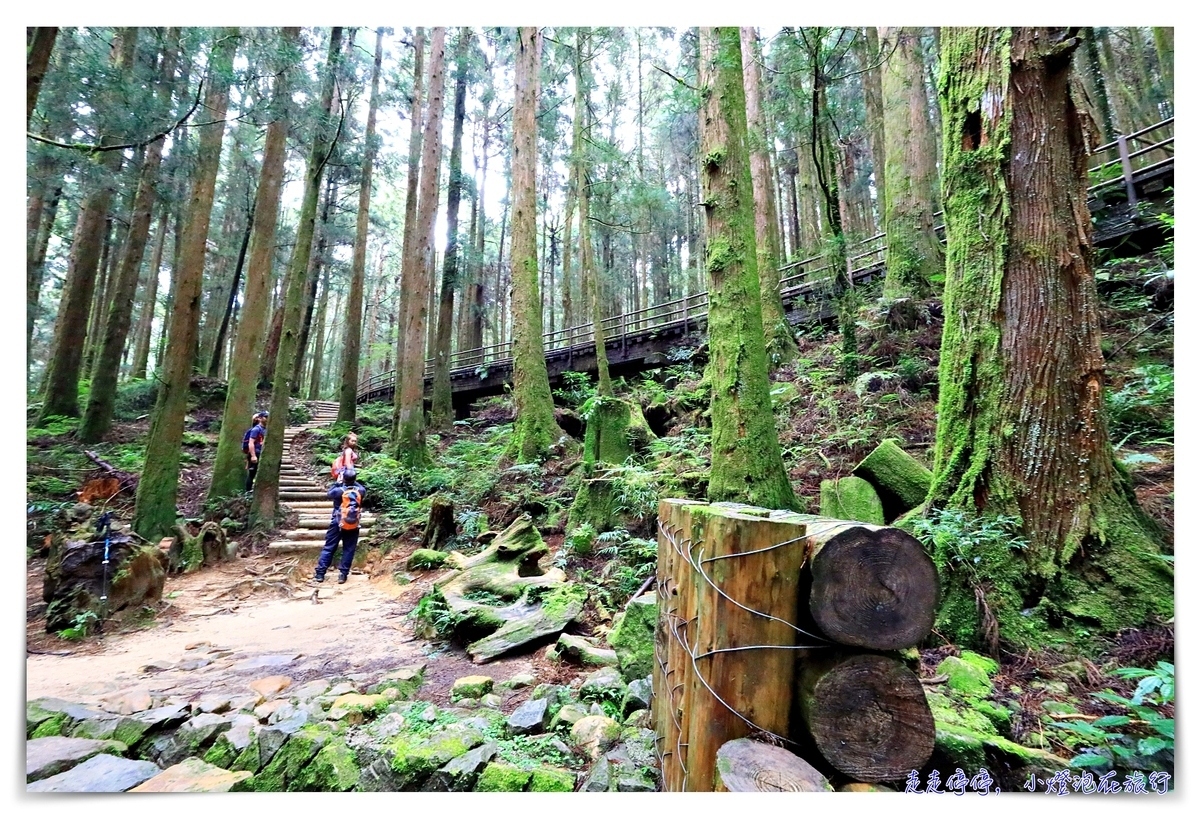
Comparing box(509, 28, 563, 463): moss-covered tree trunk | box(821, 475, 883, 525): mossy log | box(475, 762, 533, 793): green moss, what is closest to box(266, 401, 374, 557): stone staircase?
box(509, 28, 563, 463): moss-covered tree trunk

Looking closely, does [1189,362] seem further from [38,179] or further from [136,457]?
[136,457]

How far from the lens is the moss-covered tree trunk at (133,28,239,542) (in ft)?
18.1

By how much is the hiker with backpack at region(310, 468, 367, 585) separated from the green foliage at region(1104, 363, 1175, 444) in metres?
5.86

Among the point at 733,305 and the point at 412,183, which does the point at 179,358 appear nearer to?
the point at 733,305

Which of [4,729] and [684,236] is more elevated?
[684,236]

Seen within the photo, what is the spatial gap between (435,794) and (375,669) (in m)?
1.42

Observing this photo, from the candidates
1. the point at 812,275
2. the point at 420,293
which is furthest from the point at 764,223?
the point at 420,293

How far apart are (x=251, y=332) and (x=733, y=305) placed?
6.49 metres

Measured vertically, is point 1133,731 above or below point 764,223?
below

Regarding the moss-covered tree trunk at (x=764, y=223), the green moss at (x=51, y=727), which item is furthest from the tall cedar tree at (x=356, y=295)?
the green moss at (x=51, y=727)

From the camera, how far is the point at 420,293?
401 inches

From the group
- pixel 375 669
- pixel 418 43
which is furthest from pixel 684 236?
pixel 375 669

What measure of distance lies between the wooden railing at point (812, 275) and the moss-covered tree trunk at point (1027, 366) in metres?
0.55

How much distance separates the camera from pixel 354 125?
11664mm
